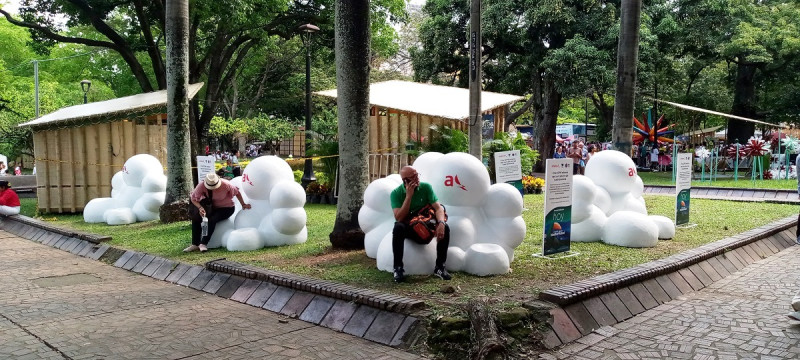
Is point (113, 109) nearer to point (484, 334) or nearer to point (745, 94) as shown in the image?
point (484, 334)

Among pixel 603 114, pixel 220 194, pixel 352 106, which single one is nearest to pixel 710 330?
pixel 352 106

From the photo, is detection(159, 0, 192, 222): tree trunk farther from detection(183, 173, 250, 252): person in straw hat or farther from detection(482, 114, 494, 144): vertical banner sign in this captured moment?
detection(482, 114, 494, 144): vertical banner sign

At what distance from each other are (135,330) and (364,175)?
3733mm

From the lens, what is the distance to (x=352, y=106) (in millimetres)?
8188

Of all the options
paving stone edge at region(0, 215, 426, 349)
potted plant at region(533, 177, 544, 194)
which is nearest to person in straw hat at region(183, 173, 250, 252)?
paving stone edge at region(0, 215, 426, 349)

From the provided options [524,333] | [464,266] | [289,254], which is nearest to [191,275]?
[289,254]

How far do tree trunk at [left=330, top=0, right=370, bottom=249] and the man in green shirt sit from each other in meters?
1.84

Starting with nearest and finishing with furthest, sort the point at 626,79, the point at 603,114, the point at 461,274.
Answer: the point at 461,274 < the point at 626,79 < the point at 603,114

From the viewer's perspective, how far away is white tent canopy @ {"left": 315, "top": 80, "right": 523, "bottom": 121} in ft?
44.2

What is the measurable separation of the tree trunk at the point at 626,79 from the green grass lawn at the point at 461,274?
1991mm

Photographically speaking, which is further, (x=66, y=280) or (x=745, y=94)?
(x=745, y=94)

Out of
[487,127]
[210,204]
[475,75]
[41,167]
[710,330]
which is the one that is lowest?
[710,330]

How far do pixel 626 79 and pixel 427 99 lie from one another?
4889 mm

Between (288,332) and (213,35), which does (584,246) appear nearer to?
(288,332)
